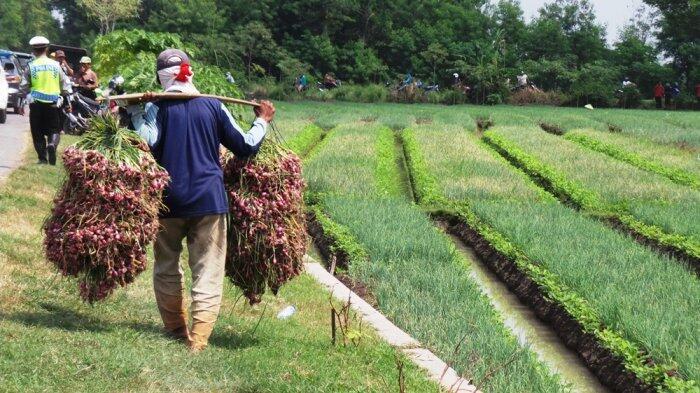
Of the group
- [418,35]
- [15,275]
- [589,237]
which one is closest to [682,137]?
[589,237]

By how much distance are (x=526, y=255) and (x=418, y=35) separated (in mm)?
42495

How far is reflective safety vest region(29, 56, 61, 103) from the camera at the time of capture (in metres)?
11.4

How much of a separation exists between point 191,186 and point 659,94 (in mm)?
A: 40323

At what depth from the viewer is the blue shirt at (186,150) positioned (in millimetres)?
5387

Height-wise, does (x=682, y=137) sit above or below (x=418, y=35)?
above

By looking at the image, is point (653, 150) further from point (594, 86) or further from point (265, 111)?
point (594, 86)

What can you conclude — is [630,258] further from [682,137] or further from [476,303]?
[682,137]

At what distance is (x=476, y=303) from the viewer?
7.69m

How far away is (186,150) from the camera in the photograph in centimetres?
540

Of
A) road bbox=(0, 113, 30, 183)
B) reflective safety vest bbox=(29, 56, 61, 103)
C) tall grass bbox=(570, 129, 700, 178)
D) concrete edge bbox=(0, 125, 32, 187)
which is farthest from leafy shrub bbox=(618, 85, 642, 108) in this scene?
reflective safety vest bbox=(29, 56, 61, 103)

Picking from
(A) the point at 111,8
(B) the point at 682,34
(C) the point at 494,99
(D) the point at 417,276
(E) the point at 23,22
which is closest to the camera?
(D) the point at 417,276

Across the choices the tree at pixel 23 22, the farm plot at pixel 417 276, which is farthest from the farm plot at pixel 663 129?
the tree at pixel 23 22

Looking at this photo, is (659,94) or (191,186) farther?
(659,94)

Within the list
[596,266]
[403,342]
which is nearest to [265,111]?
[403,342]
